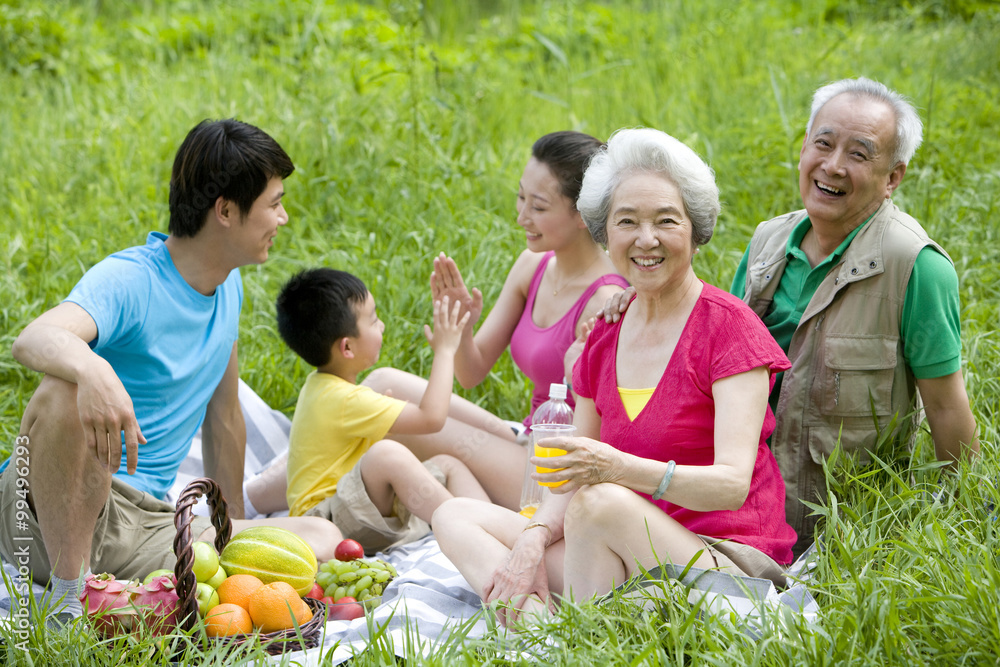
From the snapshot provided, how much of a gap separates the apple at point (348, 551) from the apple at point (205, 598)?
1.94 ft

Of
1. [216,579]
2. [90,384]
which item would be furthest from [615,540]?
[90,384]

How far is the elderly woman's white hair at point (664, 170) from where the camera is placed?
2520 mm

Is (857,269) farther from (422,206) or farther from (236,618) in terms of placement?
(422,206)

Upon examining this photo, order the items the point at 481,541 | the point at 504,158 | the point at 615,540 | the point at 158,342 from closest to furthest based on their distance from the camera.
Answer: the point at 615,540 < the point at 481,541 < the point at 158,342 < the point at 504,158

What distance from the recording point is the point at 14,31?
793cm

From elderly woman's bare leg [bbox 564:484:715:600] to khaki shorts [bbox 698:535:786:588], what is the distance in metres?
0.03

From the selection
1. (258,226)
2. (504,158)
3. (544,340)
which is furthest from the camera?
(504,158)

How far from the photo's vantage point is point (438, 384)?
11.3ft

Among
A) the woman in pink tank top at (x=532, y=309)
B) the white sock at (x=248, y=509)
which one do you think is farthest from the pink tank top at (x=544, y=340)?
the white sock at (x=248, y=509)

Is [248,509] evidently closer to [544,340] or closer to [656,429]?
[544,340]

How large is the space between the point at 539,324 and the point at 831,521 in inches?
56.9

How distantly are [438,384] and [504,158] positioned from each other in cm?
298

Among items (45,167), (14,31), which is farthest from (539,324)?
(14,31)

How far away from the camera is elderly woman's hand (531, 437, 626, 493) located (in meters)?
2.18
